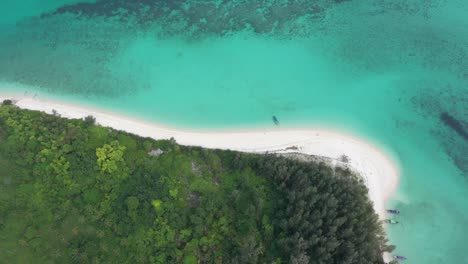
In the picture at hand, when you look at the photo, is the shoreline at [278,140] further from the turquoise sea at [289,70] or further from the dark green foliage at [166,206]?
the dark green foliage at [166,206]

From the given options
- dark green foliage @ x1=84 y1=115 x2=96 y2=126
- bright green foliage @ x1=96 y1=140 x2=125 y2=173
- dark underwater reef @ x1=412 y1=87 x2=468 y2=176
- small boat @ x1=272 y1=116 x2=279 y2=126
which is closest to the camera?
bright green foliage @ x1=96 y1=140 x2=125 y2=173

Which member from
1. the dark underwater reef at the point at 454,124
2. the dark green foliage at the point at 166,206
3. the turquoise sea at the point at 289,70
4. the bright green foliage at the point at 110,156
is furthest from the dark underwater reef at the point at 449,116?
the bright green foliage at the point at 110,156

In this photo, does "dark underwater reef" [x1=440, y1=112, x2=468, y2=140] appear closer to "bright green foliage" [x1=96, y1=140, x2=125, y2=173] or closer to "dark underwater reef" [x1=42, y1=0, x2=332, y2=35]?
"dark underwater reef" [x1=42, y1=0, x2=332, y2=35]

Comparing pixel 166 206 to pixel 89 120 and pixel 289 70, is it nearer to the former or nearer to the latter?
pixel 89 120

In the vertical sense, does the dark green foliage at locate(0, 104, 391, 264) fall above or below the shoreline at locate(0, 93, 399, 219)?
below

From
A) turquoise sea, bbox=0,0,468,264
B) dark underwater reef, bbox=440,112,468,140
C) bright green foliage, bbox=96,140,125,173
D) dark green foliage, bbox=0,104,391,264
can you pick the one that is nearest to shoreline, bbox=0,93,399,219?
turquoise sea, bbox=0,0,468,264
